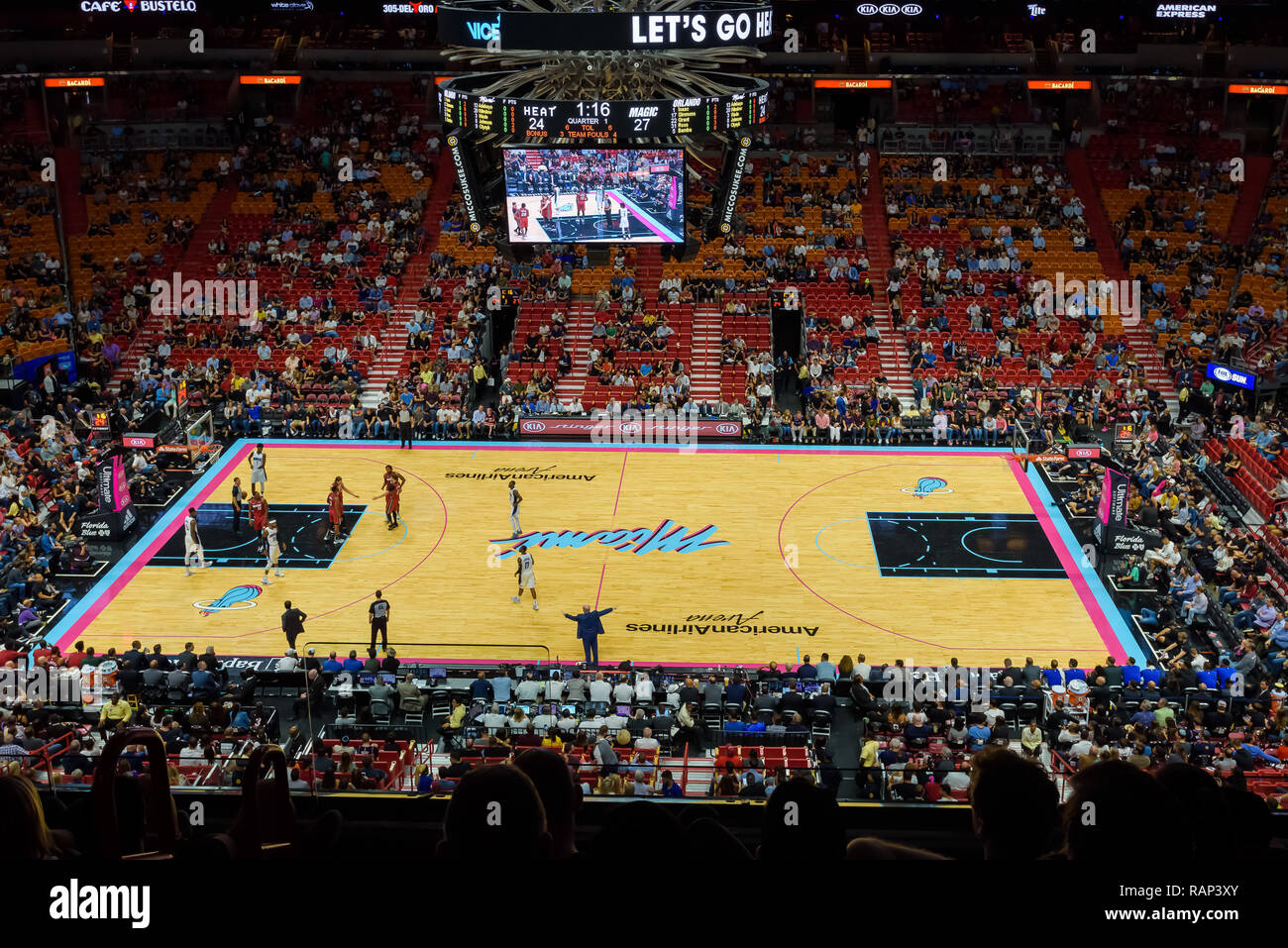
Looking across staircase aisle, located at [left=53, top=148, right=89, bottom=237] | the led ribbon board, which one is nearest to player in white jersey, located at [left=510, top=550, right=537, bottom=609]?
the led ribbon board

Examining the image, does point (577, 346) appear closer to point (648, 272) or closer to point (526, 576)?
point (648, 272)

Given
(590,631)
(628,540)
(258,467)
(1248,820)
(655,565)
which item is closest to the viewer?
(1248,820)

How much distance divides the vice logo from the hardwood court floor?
11542 mm

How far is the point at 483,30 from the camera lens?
23.3 m

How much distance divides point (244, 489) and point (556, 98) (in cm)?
1473

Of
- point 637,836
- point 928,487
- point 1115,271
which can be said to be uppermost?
point 1115,271


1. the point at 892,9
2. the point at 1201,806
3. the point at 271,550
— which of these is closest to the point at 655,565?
the point at 271,550

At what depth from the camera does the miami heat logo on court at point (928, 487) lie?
112 ft

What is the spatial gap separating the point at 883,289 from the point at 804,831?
142ft

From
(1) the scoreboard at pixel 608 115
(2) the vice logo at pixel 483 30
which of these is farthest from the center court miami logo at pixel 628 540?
(2) the vice logo at pixel 483 30

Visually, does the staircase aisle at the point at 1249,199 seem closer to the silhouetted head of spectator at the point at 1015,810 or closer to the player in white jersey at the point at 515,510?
the player in white jersey at the point at 515,510

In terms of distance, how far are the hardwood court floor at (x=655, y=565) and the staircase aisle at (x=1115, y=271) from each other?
26.2 feet
